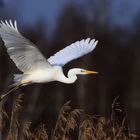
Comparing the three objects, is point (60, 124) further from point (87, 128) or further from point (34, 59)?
point (34, 59)

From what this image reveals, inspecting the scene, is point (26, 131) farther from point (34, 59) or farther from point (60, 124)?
point (34, 59)

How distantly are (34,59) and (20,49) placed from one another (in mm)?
370

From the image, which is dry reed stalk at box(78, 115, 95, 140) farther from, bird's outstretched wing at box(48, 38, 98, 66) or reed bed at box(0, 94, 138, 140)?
bird's outstretched wing at box(48, 38, 98, 66)

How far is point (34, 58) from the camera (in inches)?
345

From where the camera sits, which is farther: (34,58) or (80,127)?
(34,58)

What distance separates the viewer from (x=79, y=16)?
3111 centimetres

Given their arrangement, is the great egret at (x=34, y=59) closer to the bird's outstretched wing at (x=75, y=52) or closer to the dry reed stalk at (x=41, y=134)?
the bird's outstretched wing at (x=75, y=52)

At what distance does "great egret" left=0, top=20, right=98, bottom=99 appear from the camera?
8.20 meters

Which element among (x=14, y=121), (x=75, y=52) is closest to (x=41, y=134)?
(x=14, y=121)

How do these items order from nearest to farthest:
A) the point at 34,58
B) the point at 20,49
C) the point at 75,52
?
1. the point at 20,49
2. the point at 34,58
3. the point at 75,52

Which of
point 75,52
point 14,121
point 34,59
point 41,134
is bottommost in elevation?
point 41,134

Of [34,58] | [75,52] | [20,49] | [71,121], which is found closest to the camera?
[71,121]

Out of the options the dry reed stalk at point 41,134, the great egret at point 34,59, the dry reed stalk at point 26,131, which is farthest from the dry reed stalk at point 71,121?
the great egret at point 34,59

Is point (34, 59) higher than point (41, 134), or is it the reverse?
point (34, 59)
